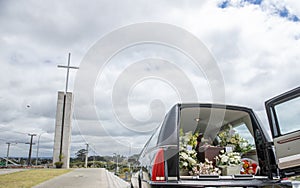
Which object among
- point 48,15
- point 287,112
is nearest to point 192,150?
point 287,112

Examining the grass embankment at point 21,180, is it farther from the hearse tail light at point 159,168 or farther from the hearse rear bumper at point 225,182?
the hearse rear bumper at point 225,182

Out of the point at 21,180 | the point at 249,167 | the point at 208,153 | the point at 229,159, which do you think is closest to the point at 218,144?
the point at 208,153

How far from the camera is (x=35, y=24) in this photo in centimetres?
826

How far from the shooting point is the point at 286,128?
10.3 feet

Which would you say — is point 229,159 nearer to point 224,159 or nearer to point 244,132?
point 224,159

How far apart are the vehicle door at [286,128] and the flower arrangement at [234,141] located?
0.58 metres

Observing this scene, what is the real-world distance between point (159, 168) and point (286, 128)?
1.55 m

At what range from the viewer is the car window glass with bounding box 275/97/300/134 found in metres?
3.02

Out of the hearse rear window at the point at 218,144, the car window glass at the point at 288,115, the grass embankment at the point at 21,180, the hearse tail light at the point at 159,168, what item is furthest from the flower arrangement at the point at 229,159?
the grass embankment at the point at 21,180

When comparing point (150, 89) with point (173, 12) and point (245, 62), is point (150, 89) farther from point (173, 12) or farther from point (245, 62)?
point (245, 62)

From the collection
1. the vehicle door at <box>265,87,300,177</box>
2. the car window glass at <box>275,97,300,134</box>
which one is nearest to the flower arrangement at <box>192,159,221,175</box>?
the vehicle door at <box>265,87,300,177</box>

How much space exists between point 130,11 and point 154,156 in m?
4.44

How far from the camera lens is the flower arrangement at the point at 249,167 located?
3453mm

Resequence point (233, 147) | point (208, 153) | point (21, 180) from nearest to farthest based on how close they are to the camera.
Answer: point (208, 153) → point (233, 147) → point (21, 180)
